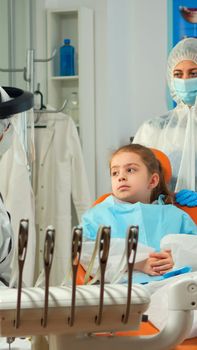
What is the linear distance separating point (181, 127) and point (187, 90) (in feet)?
0.69

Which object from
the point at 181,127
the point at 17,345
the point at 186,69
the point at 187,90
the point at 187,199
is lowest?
the point at 17,345

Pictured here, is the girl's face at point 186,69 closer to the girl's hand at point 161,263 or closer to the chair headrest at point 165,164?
the chair headrest at point 165,164

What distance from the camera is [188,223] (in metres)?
2.65

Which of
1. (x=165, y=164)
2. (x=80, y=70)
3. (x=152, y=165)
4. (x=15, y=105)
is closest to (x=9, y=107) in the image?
(x=15, y=105)

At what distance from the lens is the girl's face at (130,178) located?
267 cm

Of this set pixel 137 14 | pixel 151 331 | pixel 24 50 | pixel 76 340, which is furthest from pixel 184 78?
pixel 76 340

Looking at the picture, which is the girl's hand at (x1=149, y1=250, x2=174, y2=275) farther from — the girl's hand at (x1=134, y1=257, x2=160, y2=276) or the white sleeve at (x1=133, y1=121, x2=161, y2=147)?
the white sleeve at (x1=133, y1=121, x2=161, y2=147)

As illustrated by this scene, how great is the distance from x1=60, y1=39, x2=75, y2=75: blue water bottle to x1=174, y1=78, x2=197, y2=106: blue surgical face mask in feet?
3.50

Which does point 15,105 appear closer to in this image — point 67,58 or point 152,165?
point 152,165

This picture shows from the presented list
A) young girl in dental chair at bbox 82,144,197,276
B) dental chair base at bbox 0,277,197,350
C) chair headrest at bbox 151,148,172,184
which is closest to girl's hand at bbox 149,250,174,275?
young girl in dental chair at bbox 82,144,197,276

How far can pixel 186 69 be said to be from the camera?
3498 mm

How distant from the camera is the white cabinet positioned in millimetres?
4324

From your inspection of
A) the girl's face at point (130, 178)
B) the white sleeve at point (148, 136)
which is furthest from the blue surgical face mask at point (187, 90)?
the girl's face at point (130, 178)

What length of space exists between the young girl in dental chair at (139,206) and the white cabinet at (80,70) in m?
1.65
